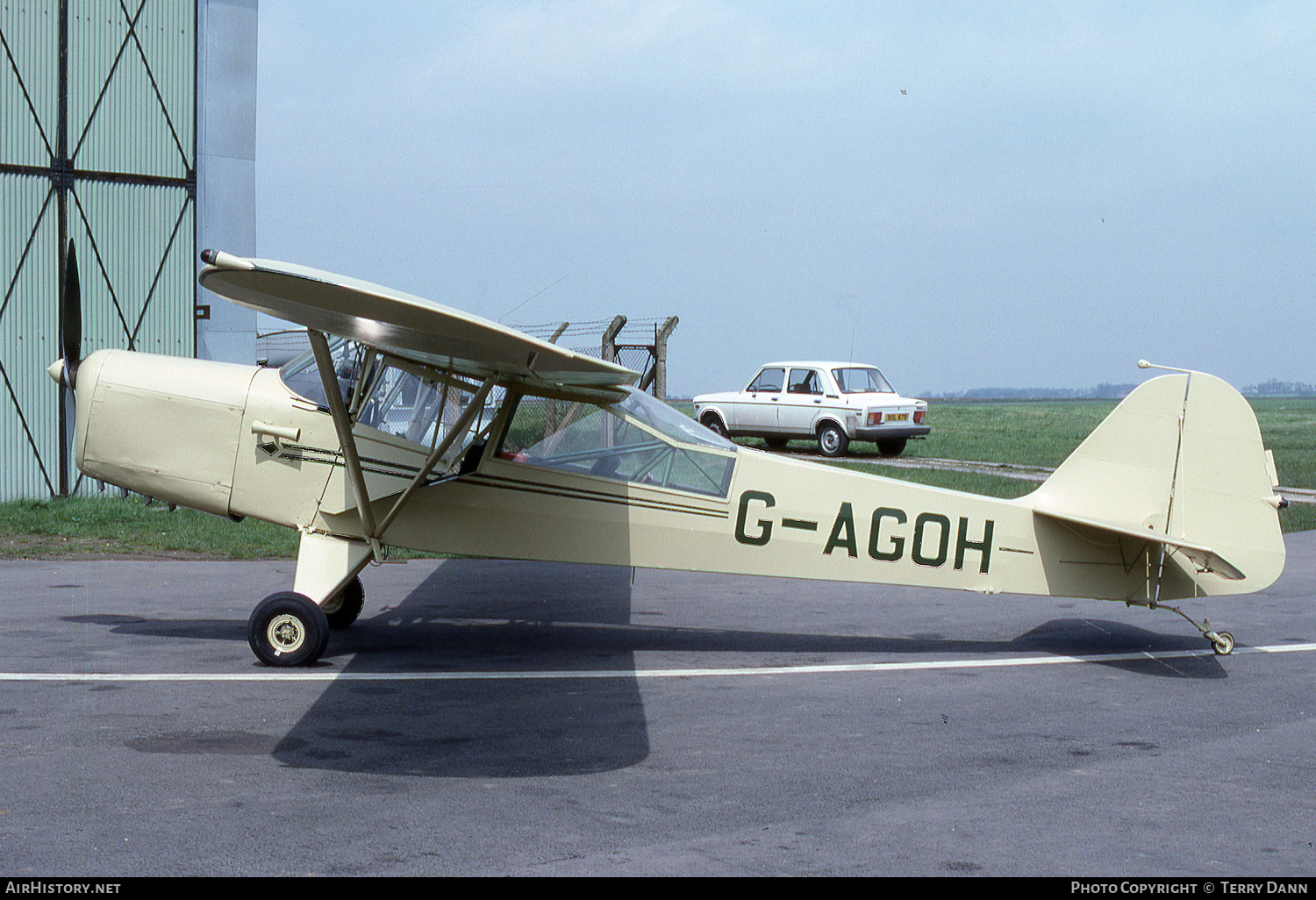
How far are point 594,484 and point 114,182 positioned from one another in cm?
1310

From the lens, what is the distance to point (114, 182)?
16.7 m

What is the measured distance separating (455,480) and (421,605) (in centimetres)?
224

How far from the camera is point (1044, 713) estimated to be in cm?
604

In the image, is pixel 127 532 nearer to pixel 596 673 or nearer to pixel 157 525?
pixel 157 525

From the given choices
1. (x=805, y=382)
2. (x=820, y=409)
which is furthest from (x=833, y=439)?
(x=805, y=382)

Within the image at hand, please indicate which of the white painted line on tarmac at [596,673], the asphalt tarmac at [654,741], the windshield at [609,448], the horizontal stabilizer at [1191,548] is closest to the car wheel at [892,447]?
the asphalt tarmac at [654,741]

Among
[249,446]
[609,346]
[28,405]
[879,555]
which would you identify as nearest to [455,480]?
[249,446]

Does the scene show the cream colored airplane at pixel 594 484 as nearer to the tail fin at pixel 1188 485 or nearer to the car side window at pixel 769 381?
the tail fin at pixel 1188 485

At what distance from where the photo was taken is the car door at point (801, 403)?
25250mm

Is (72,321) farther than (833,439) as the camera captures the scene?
No

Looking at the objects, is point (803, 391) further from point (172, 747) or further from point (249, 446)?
point (172, 747)

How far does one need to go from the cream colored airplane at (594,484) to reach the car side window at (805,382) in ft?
59.6

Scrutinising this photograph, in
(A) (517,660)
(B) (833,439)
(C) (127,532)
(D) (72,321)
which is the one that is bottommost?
(C) (127,532)

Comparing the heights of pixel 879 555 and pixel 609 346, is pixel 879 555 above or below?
below
